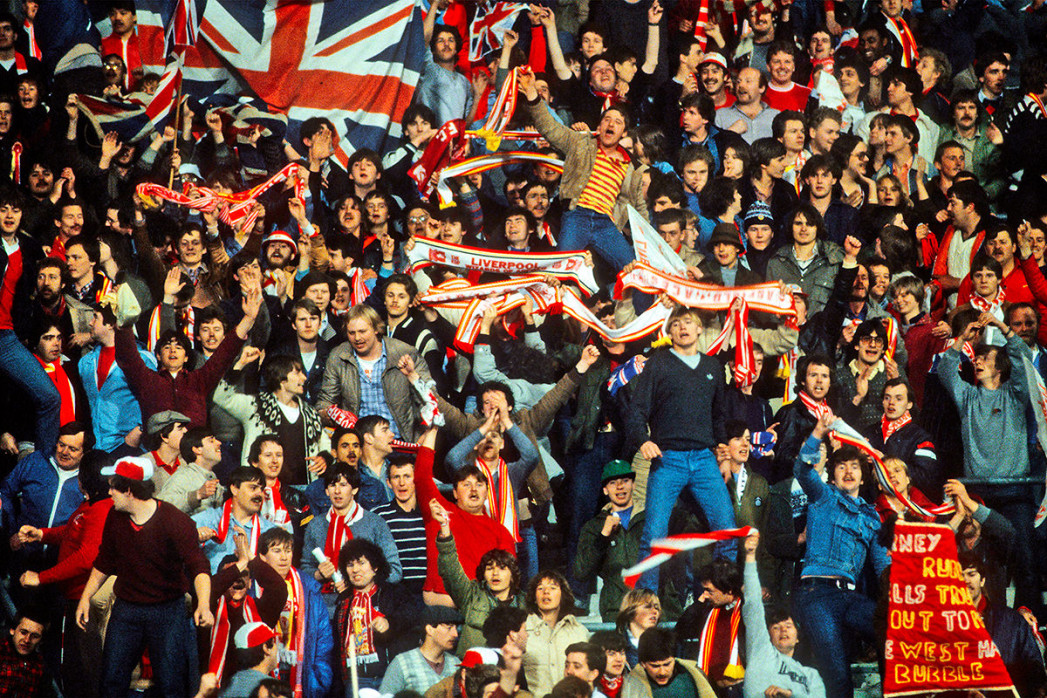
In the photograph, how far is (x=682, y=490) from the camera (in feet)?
30.3

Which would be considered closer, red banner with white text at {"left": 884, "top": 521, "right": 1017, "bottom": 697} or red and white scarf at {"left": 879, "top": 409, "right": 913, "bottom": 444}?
red banner with white text at {"left": 884, "top": 521, "right": 1017, "bottom": 697}

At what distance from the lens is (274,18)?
12477 millimetres

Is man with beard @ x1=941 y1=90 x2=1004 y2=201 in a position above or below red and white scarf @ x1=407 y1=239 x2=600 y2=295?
above

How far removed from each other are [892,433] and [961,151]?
113 inches

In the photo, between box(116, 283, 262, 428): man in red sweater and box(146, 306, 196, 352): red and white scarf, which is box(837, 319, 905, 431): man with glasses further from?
box(146, 306, 196, 352): red and white scarf

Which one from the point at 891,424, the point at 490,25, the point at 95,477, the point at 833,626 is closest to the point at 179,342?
the point at 95,477

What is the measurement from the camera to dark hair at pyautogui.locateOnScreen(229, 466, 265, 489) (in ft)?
29.5

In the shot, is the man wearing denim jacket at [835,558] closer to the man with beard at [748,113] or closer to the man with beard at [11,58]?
the man with beard at [748,113]

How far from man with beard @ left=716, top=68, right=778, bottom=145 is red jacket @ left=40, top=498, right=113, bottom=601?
210 inches

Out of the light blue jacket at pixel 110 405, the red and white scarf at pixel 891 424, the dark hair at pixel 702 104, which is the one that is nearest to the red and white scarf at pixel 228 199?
the light blue jacket at pixel 110 405

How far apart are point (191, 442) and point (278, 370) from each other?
0.69 m

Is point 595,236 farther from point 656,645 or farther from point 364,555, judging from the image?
point 656,645

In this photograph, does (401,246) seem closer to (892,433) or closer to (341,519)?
(341,519)

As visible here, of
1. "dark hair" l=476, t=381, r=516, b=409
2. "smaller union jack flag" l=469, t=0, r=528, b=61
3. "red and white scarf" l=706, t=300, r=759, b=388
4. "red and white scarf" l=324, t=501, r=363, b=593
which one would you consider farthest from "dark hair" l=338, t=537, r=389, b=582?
"smaller union jack flag" l=469, t=0, r=528, b=61
